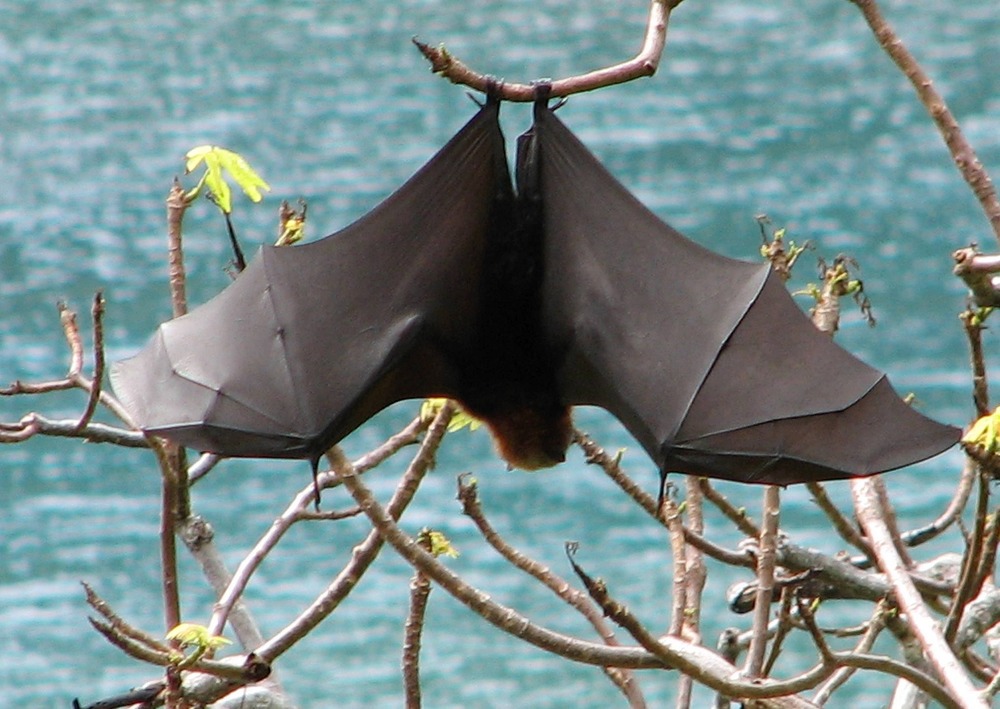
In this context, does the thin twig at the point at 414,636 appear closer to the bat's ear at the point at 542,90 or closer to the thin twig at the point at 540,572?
the thin twig at the point at 540,572

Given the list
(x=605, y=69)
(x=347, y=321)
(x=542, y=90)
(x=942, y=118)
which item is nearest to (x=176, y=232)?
(x=347, y=321)

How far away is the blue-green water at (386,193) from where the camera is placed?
19.0m

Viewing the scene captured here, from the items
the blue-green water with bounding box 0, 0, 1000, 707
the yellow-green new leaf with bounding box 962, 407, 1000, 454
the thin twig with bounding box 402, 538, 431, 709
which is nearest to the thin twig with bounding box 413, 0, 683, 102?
the yellow-green new leaf with bounding box 962, 407, 1000, 454

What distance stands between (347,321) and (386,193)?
77.5ft

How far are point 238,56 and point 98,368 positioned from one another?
3160 centimetres

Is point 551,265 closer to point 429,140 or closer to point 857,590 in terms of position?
point 857,590

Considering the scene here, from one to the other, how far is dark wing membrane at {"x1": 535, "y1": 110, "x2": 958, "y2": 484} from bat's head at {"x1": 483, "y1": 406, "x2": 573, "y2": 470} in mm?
123

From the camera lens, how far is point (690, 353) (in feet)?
14.3

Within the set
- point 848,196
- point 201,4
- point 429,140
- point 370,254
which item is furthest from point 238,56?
point 370,254

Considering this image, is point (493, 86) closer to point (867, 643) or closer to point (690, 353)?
point (690, 353)

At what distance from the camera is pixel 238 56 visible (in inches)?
1359

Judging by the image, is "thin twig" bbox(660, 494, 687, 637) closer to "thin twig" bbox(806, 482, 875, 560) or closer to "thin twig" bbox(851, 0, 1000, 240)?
"thin twig" bbox(806, 482, 875, 560)

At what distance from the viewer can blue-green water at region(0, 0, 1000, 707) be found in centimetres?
1897

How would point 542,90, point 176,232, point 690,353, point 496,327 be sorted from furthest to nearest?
1. point 496,327
2. point 690,353
3. point 176,232
4. point 542,90
